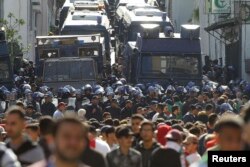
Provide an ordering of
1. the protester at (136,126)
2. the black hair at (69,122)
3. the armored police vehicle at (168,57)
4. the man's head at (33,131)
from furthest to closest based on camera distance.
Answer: the armored police vehicle at (168,57), the protester at (136,126), the man's head at (33,131), the black hair at (69,122)

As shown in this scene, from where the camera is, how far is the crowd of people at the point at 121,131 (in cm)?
991

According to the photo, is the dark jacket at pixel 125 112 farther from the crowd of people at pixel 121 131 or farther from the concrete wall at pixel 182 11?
the concrete wall at pixel 182 11

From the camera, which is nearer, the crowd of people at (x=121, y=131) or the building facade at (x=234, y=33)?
the crowd of people at (x=121, y=131)

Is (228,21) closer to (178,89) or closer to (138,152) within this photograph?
(178,89)

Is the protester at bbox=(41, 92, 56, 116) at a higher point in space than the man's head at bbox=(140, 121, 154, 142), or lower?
lower

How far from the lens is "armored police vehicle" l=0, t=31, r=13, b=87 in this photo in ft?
123

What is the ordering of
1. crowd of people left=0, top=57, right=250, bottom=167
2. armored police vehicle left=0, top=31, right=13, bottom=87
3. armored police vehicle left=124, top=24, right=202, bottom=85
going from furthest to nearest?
armored police vehicle left=124, top=24, right=202, bottom=85 < armored police vehicle left=0, top=31, right=13, bottom=87 < crowd of people left=0, top=57, right=250, bottom=167

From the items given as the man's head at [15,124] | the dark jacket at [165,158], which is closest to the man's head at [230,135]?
the man's head at [15,124]

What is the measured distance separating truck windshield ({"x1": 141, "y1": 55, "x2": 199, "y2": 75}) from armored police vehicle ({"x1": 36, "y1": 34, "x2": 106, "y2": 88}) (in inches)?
83.7

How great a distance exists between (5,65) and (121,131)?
75.2 feet

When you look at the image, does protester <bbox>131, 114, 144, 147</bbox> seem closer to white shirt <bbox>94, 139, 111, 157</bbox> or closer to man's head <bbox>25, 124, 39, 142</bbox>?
white shirt <bbox>94, 139, 111, 157</bbox>

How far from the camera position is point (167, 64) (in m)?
37.8

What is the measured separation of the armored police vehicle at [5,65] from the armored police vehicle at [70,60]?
178 cm

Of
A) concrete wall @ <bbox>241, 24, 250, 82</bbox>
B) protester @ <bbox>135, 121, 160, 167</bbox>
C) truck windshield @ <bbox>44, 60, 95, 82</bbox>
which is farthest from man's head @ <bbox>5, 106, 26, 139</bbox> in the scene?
concrete wall @ <bbox>241, 24, 250, 82</bbox>
